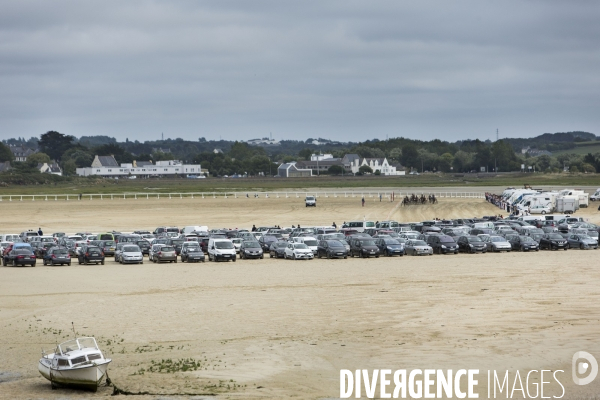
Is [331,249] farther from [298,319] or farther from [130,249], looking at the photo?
[298,319]

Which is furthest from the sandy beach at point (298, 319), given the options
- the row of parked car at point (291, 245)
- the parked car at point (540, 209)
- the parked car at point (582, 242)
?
the parked car at point (540, 209)

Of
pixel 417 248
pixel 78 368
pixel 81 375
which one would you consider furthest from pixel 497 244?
pixel 78 368

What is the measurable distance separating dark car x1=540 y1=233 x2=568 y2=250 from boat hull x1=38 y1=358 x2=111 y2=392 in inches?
1372

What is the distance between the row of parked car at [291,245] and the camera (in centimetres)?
4616

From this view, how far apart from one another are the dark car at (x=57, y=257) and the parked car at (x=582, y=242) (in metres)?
27.7

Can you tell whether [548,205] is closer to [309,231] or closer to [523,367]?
[309,231]

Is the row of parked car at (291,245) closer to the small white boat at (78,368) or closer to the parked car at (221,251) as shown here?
the parked car at (221,251)

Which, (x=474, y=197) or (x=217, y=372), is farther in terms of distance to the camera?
(x=474, y=197)

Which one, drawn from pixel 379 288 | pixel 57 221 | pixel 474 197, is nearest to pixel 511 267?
pixel 379 288

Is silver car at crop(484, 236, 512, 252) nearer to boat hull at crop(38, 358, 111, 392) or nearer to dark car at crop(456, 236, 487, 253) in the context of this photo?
dark car at crop(456, 236, 487, 253)

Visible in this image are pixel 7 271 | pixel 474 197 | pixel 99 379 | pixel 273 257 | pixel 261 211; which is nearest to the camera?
pixel 99 379

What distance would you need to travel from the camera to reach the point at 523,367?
20.8 m

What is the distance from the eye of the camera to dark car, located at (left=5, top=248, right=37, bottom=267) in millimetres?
45219

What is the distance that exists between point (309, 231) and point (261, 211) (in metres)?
35.6
